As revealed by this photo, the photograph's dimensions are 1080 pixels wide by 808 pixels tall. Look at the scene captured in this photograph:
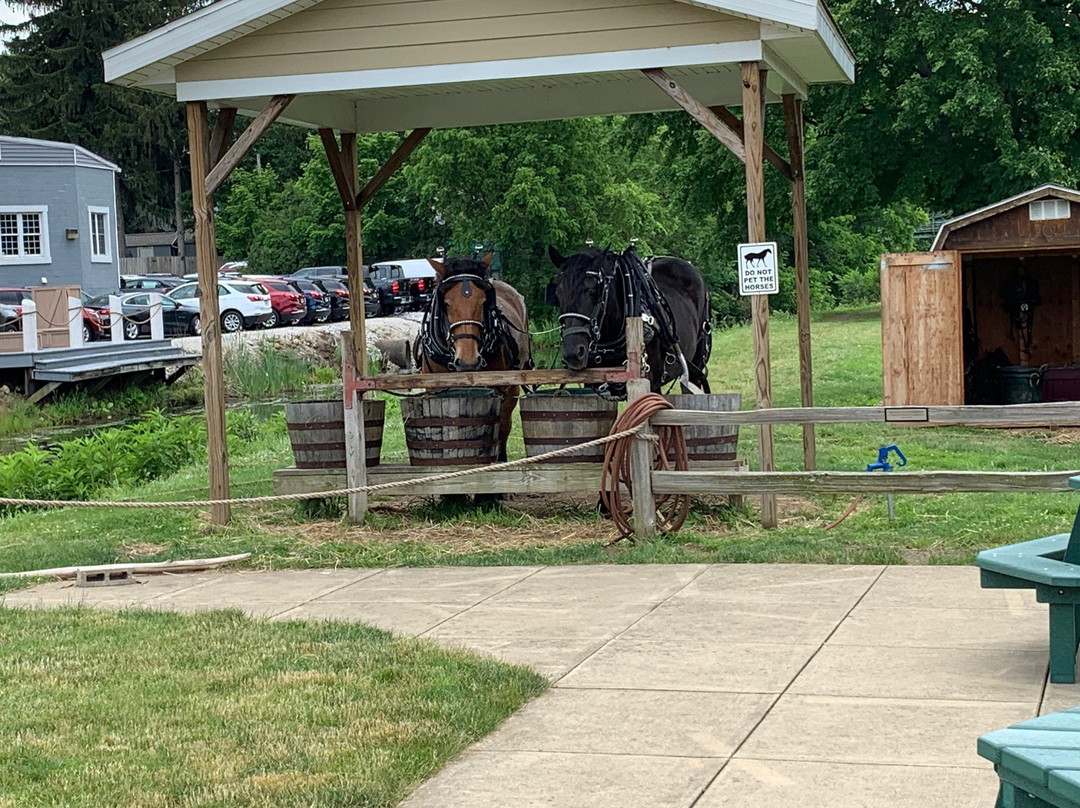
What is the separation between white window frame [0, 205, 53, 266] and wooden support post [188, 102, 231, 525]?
37.2 m

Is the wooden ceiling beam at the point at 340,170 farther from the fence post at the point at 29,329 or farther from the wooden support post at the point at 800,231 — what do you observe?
the fence post at the point at 29,329

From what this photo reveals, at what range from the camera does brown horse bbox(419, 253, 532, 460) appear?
1221 centimetres

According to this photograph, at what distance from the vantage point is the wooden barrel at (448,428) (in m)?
11.9

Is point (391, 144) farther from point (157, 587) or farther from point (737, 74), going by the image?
point (157, 587)

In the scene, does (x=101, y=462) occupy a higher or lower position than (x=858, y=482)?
lower

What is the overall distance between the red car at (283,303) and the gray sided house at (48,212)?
23.3ft

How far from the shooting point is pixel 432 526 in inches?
468

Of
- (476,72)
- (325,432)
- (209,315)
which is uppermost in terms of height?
(476,72)

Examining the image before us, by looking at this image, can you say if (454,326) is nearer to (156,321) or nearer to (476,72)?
(476,72)

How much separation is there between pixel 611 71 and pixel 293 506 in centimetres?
474

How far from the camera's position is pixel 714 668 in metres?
6.76

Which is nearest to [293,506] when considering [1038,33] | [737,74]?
[737,74]

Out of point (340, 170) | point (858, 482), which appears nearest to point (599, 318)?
point (858, 482)

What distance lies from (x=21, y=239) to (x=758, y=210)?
40621mm
